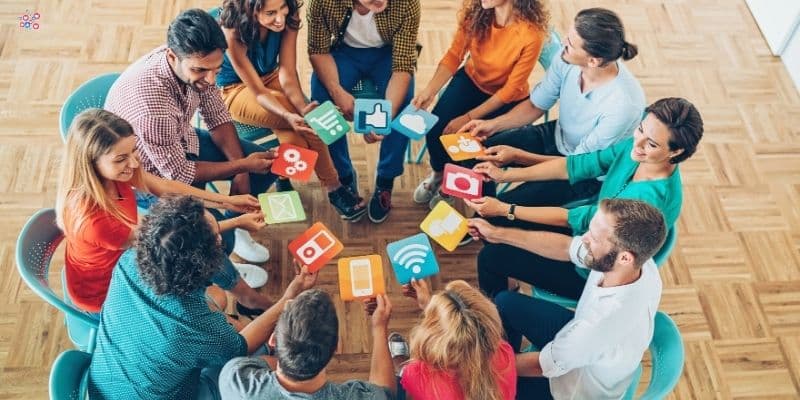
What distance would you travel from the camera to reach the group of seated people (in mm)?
2398

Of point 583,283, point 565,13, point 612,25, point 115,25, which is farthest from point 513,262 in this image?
point 115,25

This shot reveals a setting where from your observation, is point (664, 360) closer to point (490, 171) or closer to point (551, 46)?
point (490, 171)

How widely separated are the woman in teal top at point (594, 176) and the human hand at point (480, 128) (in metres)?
0.21

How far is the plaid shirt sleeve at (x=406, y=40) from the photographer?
3664mm

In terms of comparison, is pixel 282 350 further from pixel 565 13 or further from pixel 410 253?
pixel 565 13

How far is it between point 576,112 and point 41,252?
8.11ft

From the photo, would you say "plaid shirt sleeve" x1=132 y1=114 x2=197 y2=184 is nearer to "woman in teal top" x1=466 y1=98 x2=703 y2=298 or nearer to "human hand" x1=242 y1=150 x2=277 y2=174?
"human hand" x1=242 y1=150 x2=277 y2=174

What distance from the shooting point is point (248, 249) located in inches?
149

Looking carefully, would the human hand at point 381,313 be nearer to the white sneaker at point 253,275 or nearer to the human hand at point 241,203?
the human hand at point 241,203

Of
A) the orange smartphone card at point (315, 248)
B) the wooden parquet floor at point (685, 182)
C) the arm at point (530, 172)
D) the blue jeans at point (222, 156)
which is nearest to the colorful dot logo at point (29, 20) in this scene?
the wooden parquet floor at point (685, 182)

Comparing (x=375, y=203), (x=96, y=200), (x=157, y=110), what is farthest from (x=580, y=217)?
(x=96, y=200)

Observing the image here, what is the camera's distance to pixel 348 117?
380 centimetres

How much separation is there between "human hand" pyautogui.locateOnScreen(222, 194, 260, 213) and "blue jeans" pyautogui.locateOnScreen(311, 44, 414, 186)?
26.8 inches

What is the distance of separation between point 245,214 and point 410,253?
0.79 m
